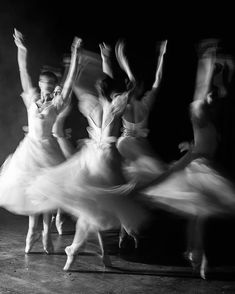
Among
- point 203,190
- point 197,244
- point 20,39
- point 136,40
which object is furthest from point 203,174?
point 136,40

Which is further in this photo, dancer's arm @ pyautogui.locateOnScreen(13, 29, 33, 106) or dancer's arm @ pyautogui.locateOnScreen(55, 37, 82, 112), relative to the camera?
dancer's arm @ pyautogui.locateOnScreen(13, 29, 33, 106)

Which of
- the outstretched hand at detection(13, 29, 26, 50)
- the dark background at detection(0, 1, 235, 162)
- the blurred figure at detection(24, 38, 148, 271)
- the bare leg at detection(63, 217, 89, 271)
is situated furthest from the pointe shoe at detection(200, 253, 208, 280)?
the dark background at detection(0, 1, 235, 162)

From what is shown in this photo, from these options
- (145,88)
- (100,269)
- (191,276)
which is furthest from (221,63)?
(145,88)

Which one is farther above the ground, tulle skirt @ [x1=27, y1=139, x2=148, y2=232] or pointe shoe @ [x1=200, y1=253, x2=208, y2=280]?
tulle skirt @ [x1=27, y1=139, x2=148, y2=232]

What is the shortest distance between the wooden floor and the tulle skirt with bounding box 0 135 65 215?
0.47m

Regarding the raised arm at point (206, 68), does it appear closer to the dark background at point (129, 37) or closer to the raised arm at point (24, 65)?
the raised arm at point (24, 65)

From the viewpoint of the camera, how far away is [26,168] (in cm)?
371

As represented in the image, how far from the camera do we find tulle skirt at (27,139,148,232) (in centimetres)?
335

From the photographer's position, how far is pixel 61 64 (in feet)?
19.6

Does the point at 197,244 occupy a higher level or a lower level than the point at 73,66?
lower

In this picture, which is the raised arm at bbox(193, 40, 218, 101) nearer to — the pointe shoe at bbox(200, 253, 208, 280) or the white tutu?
the white tutu

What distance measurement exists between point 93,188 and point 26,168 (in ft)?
2.40

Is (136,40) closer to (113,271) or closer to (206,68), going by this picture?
(206,68)

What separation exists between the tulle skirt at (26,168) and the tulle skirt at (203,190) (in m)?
1.14
